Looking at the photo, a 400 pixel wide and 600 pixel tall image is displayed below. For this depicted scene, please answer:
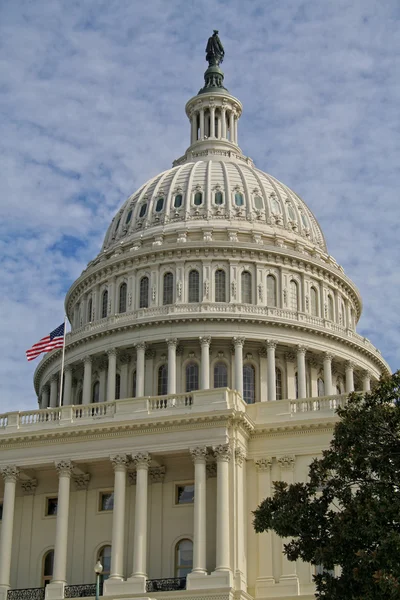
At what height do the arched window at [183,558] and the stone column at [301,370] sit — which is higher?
the stone column at [301,370]

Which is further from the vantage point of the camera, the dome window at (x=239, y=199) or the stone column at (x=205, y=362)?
the dome window at (x=239, y=199)

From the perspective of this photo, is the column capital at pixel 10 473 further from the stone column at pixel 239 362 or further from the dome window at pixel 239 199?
the dome window at pixel 239 199

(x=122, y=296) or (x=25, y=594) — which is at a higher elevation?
(x=122, y=296)

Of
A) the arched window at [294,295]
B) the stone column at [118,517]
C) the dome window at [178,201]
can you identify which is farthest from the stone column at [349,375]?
the stone column at [118,517]

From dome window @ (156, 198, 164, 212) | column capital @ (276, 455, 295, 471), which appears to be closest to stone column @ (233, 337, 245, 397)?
dome window @ (156, 198, 164, 212)

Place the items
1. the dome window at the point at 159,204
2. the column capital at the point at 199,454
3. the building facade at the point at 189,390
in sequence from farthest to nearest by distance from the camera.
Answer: the dome window at the point at 159,204, the building facade at the point at 189,390, the column capital at the point at 199,454

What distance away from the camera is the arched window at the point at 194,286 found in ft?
276

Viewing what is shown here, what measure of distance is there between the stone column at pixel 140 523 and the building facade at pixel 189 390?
74 millimetres

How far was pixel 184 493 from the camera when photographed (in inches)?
2329

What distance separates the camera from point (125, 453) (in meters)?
58.1

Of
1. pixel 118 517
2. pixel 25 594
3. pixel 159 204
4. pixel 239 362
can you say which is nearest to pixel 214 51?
pixel 159 204

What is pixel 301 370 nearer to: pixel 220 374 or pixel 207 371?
pixel 220 374

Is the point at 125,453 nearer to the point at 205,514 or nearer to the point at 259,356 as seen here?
the point at 205,514

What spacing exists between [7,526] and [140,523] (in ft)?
25.9
